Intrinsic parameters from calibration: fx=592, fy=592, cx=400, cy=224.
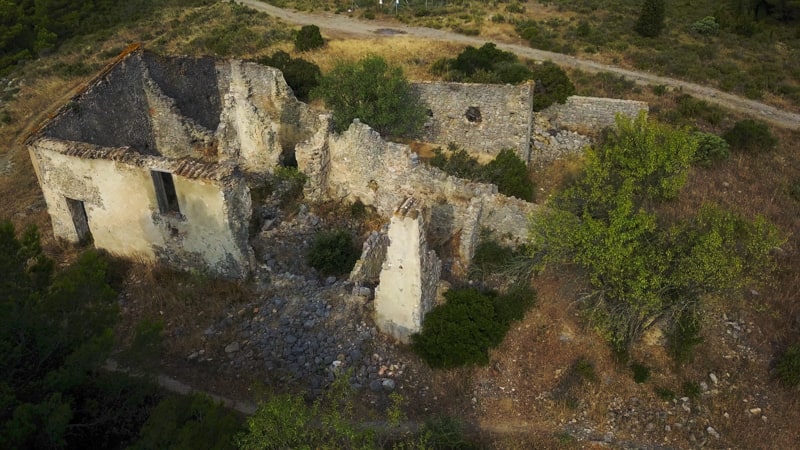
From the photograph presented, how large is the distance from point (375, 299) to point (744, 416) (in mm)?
8675

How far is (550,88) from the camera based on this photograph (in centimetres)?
2689

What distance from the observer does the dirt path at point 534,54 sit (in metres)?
29.0

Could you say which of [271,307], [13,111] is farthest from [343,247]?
[13,111]

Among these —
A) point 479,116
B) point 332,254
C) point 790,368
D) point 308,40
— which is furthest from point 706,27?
point 332,254

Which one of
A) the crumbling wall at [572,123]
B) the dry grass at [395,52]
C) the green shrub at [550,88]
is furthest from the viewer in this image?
the dry grass at [395,52]

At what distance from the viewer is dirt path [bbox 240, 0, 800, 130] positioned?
2898 cm

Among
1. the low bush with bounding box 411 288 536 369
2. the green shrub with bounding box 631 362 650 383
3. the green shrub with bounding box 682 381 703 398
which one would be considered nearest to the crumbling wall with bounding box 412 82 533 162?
the low bush with bounding box 411 288 536 369

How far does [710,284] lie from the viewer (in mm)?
12453

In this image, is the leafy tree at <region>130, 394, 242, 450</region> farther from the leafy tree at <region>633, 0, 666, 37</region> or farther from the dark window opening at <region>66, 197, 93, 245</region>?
the leafy tree at <region>633, 0, 666, 37</region>

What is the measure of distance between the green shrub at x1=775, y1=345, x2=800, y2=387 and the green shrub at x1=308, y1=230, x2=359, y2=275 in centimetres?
1090

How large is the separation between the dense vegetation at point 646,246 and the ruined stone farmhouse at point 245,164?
2.81 metres

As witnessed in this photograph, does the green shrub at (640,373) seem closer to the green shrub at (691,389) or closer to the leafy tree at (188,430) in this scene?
the green shrub at (691,389)

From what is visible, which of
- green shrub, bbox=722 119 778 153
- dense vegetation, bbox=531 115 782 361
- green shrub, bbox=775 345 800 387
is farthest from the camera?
green shrub, bbox=722 119 778 153

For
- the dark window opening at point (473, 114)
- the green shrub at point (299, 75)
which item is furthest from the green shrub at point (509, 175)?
the green shrub at point (299, 75)
